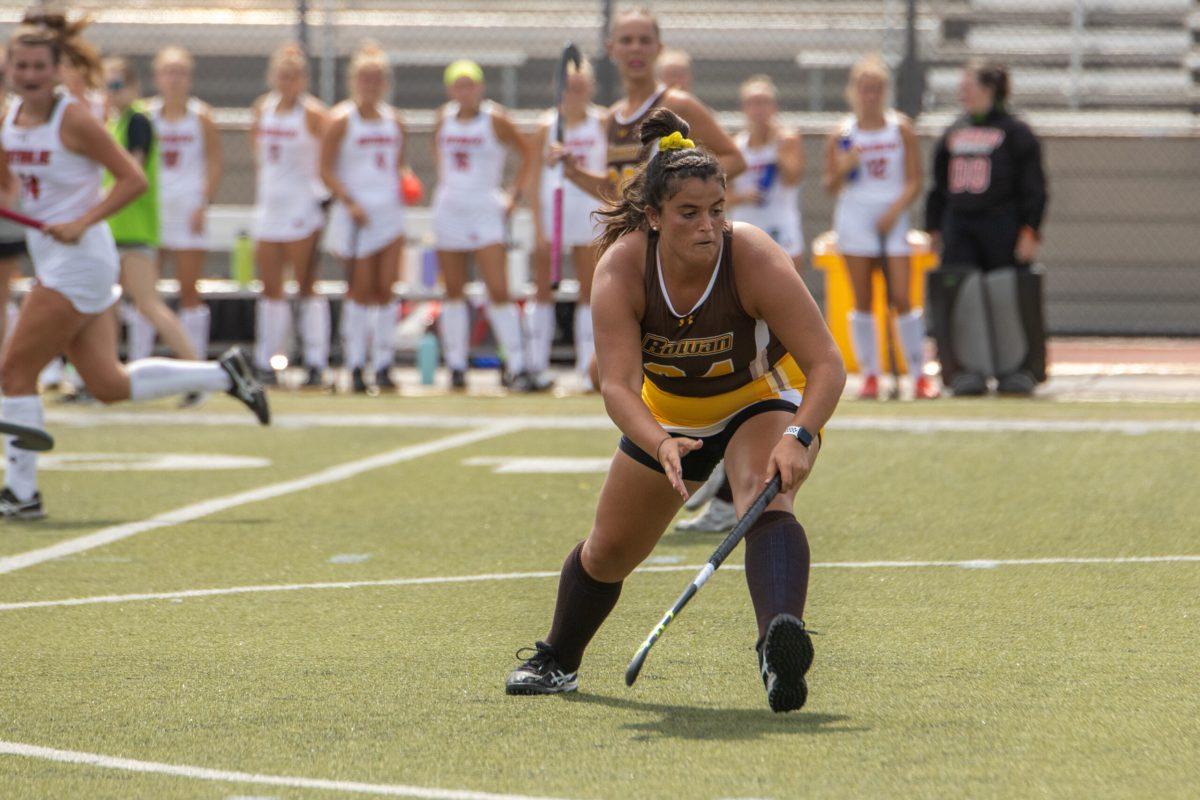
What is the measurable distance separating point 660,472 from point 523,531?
9.92ft

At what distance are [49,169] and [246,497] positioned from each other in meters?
1.67

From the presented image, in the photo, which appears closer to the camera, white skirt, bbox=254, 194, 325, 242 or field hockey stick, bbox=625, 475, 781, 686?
field hockey stick, bbox=625, 475, 781, 686

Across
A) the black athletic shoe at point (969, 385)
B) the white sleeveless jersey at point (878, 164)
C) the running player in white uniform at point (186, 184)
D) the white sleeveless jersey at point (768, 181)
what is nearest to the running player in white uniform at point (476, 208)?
the white sleeveless jersey at point (768, 181)

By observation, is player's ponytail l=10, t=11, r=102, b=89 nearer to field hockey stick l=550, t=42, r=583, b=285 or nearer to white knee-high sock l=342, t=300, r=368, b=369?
field hockey stick l=550, t=42, r=583, b=285

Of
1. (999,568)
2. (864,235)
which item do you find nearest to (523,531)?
(999,568)

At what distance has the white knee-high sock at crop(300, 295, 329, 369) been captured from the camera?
14859 millimetres

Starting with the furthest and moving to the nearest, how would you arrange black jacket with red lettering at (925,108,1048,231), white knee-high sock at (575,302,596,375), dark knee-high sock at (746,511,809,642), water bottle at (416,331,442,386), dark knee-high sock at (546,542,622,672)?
water bottle at (416,331,442,386) → white knee-high sock at (575,302,596,375) → black jacket with red lettering at (925,108,1048,231) → dark knee-high sock at (546,542,622,672) → dark knee-high sock at (746,511,809,642)

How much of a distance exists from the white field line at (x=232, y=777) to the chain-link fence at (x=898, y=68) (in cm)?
1425

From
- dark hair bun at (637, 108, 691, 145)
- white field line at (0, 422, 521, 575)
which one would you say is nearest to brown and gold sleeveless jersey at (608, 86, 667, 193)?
white field line at (0, 422, 521, 575)

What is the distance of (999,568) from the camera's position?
22.6 feet

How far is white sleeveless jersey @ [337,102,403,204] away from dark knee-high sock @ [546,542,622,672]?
31.7 feet

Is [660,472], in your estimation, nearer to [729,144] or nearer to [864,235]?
[729,144]

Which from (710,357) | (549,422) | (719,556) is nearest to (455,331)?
(549,422)

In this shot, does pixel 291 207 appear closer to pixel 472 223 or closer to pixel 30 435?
pixel 472 223
